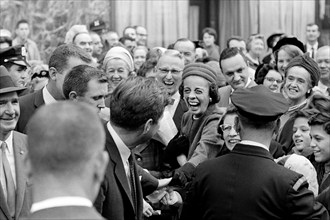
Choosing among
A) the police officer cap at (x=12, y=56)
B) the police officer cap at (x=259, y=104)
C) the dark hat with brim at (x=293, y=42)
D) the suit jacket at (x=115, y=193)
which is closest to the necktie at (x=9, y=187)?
the suit jacket at (x=115, y=193)

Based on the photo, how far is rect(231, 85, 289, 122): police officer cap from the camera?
446cm

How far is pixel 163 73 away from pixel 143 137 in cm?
350

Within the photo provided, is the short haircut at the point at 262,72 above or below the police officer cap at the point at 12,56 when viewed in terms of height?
below

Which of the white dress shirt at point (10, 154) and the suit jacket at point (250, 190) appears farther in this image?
the white dress shirt at point (10, 154)

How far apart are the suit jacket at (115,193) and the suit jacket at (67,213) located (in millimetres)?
1437

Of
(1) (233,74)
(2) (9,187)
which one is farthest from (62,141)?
(1) (233,74)

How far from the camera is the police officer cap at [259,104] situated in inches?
176

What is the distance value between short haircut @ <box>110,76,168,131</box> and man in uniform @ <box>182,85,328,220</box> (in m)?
0.39

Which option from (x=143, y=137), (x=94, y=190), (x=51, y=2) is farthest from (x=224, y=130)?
(x=51, y=2)

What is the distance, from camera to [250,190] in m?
4.40

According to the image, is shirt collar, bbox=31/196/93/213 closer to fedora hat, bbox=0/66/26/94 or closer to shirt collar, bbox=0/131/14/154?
shirt collar, bbox=0/131/14/154

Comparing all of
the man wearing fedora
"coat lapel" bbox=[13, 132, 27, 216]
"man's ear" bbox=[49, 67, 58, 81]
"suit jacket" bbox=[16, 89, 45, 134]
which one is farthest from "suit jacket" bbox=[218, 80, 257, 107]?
"coat lapel" bbox=[13, 132, 27, 216]

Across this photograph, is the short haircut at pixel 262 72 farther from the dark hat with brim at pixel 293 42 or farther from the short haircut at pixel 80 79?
the short haircut at pixel 80 79

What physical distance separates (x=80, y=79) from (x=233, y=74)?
2.62m
